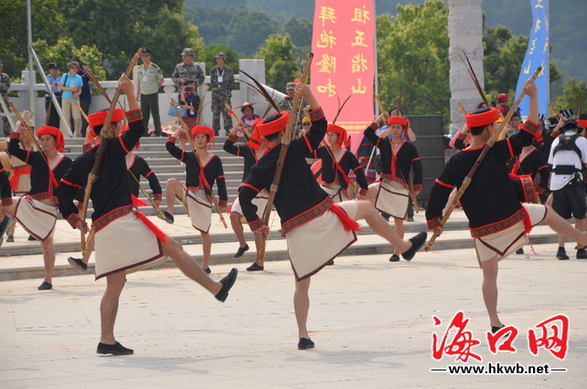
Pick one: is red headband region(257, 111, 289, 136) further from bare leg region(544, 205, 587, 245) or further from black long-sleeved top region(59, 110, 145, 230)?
bare leg region(544, 205, 587, 245)

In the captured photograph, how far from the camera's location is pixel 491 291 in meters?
6.43

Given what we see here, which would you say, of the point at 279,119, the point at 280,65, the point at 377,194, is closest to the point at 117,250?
the point at 279,119

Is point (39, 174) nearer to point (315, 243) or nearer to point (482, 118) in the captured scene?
point (315, 243)

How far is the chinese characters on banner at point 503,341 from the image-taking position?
5574 mm

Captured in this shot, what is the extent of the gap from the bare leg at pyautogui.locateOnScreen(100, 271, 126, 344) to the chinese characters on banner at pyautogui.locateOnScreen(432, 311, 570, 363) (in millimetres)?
2478

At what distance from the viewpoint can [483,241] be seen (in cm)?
654

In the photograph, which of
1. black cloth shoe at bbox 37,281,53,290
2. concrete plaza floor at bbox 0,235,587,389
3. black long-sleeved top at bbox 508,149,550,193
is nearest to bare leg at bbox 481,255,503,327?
concrete plaza floor at bbox 0,235,587,389

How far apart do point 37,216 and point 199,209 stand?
219cm

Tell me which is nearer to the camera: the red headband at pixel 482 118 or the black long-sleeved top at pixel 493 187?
the black long-sleeved top at pixel 493 187

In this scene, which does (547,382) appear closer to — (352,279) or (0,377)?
(0,377)

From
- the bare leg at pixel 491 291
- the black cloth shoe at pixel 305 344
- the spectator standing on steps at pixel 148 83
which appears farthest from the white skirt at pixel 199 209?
the spectator standing on steps at pixel 148 83

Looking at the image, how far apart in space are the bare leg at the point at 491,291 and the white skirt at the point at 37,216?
553cm

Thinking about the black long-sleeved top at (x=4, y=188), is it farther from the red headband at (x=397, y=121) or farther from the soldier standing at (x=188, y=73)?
the soldier standing at (x=188, y=73)

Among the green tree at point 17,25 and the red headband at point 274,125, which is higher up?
the green tree at point 17,25
